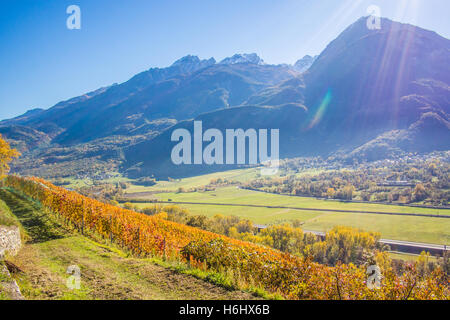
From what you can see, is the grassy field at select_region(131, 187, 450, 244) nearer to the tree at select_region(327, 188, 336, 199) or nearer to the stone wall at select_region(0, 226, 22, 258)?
the tree at select_region(327, 188, 336, 199)

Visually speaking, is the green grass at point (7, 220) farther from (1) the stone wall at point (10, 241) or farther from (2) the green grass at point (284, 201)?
(2) the green grass at point (284, 201)

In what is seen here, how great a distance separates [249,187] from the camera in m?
196

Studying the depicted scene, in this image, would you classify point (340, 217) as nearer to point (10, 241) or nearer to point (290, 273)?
point (290, 273)

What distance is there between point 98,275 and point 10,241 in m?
5.71

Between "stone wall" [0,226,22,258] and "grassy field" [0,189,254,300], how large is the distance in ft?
1.30

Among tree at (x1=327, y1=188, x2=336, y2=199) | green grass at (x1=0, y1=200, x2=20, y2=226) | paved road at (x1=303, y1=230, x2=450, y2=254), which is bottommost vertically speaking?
paved road at (x1=303, y1=230, x2=450, y2=254)

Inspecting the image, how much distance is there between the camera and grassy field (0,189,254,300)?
9.40 metres

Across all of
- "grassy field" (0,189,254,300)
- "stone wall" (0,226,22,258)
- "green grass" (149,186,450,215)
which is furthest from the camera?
"green grass" (149,186,450,215)

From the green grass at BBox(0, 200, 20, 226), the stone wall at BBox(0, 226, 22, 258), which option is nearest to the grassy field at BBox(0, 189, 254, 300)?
the stone wall at BBox(0, 226, 22, 258)

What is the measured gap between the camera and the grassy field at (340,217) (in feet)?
279

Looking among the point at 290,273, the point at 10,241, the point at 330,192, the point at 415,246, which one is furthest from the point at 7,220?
the point at 330,192

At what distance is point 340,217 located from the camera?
105875 millimetres
